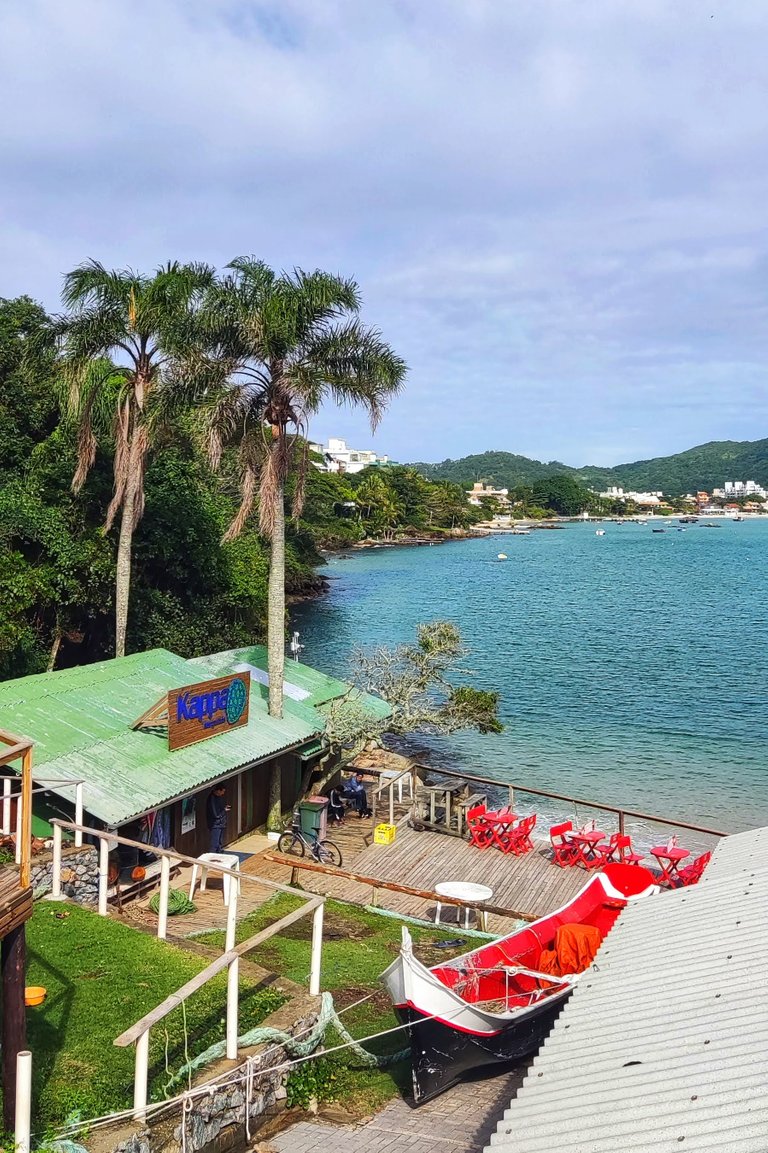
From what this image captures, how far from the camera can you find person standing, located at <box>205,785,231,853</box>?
17.1 metres

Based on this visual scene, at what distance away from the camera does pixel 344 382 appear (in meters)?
20.0

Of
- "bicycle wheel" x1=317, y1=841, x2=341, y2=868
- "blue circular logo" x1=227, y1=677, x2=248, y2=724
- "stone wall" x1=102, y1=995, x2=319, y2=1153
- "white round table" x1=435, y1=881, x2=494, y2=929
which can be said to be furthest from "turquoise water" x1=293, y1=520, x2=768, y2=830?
"stone wall" x1=102, y1=995, x2=319, y2=1153

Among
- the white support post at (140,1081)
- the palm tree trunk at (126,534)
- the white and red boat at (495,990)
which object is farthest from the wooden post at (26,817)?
the palm tree trunk at (126,534)

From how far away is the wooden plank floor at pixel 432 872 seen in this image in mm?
16031

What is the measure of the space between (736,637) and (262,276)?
1847 inches

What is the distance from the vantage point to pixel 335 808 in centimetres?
2067

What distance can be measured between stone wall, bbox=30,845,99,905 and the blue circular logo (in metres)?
5.38

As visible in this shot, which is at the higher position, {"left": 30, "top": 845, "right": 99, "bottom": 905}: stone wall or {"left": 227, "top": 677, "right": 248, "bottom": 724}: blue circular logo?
{"left": 227, "top": 677, "right": 248, "bottom": 724}: blue circular logo

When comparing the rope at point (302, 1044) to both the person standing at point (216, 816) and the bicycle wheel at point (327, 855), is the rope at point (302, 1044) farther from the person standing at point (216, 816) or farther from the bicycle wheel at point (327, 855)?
the person standing at point (216, 816)

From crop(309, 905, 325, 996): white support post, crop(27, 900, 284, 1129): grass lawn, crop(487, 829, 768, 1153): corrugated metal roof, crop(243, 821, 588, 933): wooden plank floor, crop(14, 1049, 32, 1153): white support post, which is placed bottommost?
A: crop(243, 821, 588, 933): wooden plank floor

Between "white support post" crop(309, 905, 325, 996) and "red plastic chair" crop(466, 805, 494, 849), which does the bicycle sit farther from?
"white support post" crop(309, 905, 325, 996)

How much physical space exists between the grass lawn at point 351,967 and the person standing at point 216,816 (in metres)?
2.29

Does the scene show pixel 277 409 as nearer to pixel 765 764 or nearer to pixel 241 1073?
pixel 241 1073

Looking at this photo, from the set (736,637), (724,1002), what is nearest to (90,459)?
(724,1002)
